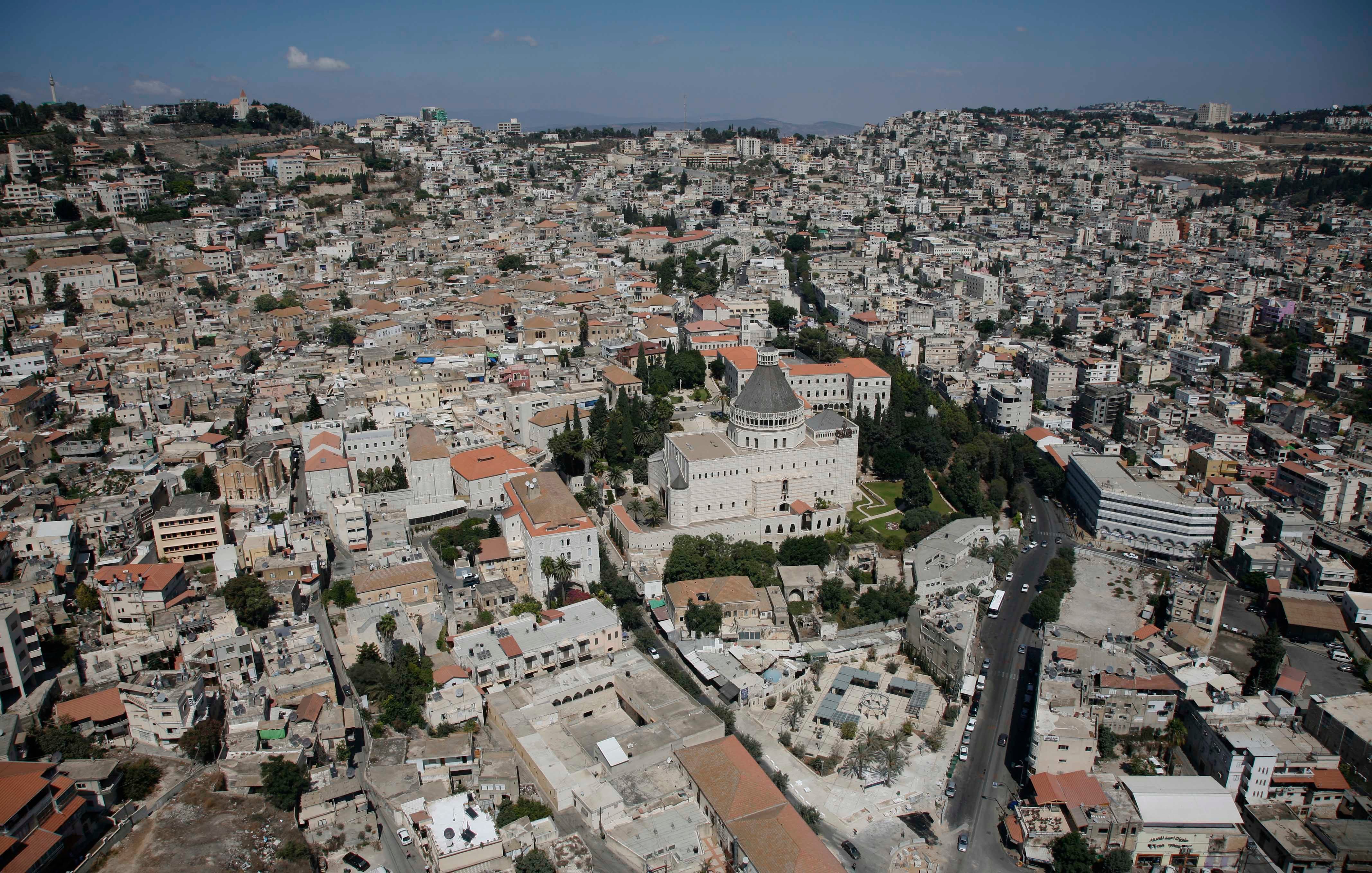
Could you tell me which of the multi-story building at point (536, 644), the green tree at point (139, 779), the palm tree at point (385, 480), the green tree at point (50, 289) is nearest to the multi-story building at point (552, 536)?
the multi-story building at point (536, 644)

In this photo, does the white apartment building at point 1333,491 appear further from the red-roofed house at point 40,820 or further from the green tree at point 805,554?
the red-roofed house at point 40,820

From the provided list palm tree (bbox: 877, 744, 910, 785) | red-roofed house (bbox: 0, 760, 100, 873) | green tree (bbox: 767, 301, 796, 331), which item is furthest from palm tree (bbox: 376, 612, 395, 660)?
green tree (bbox: 767, 301, 796, 331)

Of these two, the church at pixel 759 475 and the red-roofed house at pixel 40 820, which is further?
the church at pixel 759 475

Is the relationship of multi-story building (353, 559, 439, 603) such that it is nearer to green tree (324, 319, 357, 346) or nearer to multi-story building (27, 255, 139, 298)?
green tree (324, 319, 357, 346)

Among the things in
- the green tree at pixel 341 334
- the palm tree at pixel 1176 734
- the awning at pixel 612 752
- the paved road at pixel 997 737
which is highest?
the green tree at pixel 341 334

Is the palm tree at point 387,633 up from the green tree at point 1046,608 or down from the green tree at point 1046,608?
up

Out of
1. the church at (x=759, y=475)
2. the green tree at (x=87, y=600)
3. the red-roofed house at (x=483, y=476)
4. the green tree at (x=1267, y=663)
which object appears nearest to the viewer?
the green tree at (x=87, y=600)

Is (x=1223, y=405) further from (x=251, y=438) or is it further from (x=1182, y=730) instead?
(x=251, y=438)

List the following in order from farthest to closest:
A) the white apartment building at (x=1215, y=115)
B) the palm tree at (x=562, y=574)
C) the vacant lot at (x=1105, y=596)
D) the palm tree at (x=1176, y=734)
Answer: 1. the white apartment building at (x=1215, y=115)
2. the vacant lot at (x=1105, y=596)
3. the palm tree at (x=562, y=574)
4. the palm tree at (x=1176, y=734)
